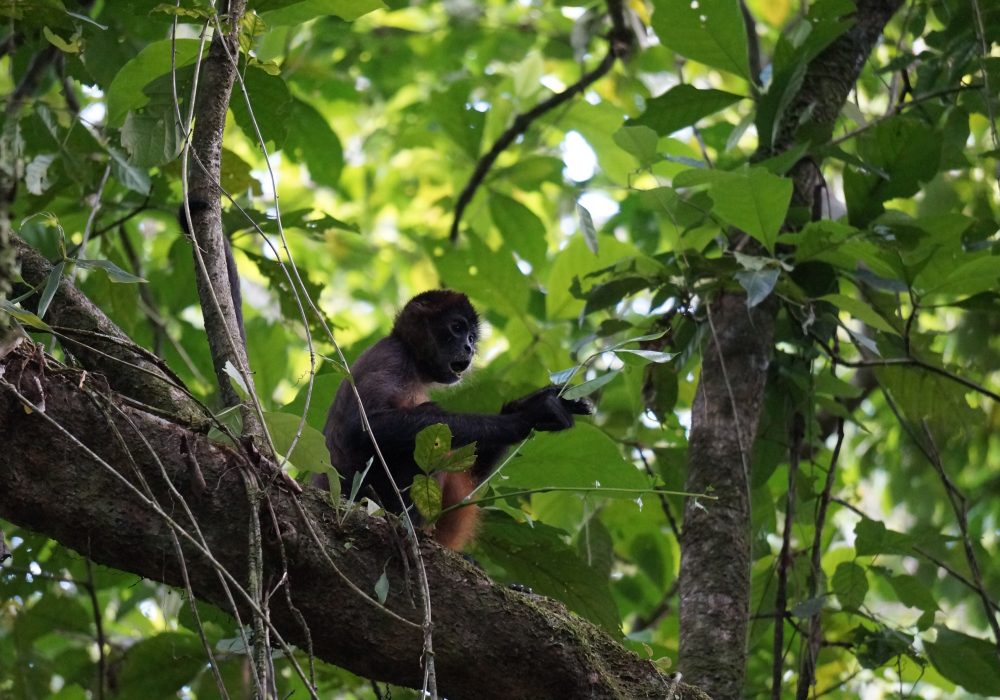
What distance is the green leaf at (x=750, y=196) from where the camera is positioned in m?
3.91

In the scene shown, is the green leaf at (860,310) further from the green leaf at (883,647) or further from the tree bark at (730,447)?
the green leaf at (883,647)

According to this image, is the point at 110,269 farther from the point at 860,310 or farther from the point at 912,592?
the point at 912,592

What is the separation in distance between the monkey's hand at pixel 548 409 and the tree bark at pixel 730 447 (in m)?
0.49

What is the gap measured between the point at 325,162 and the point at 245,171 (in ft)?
5.73

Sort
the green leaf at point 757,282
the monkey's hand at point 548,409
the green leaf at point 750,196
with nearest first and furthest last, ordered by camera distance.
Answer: the green leaf at point 757,282 < the green leaf at point 750,196 < the monkey's hand at point 548,409

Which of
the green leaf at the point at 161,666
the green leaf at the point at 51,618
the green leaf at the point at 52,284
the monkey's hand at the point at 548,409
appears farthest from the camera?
the green leaf at the point at 51,618

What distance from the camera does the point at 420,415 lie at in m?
4.64

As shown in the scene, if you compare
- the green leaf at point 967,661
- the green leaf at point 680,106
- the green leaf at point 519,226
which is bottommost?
the green leaf at point 967,661

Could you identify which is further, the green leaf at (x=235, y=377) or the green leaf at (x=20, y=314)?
the green leaf at (x=235, y=377)

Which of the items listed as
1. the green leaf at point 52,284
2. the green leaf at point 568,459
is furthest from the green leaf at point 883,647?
the green leaf at point 52,284

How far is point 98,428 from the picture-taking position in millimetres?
2494

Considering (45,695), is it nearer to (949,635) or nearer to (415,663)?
(415,663)

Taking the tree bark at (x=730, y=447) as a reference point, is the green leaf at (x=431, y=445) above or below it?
below

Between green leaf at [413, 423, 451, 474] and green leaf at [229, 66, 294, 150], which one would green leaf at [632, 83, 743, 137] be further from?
green leaf at [413, 423, 451, 474]
